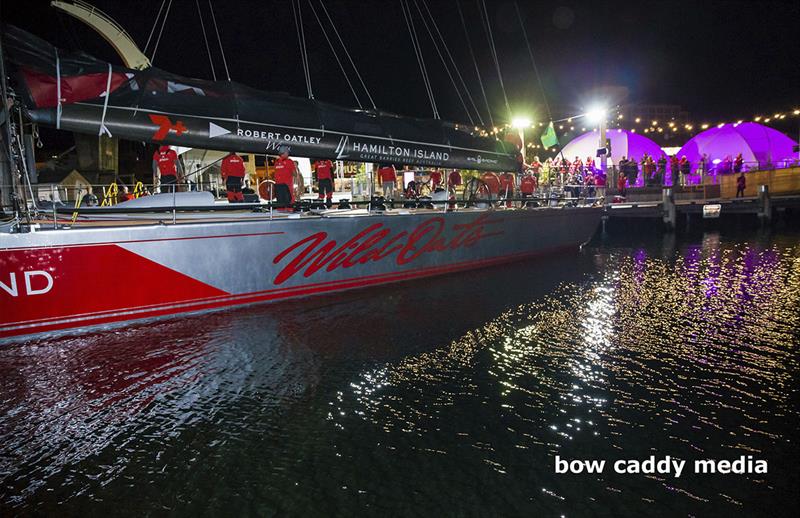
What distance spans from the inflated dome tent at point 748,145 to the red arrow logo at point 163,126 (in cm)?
3010

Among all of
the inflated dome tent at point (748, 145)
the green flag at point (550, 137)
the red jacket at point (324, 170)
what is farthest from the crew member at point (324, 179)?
the inflated dome tent at point (748, 145)

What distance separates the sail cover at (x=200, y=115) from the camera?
6133mm

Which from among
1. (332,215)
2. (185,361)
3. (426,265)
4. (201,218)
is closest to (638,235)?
(426,265)

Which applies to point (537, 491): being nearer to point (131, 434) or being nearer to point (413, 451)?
point (413, 451)

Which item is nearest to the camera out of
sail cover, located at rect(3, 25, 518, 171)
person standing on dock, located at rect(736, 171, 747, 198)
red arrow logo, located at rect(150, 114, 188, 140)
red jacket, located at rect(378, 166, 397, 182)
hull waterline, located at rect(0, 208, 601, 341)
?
sail cover, located at rect(3, 25, 518, 171)

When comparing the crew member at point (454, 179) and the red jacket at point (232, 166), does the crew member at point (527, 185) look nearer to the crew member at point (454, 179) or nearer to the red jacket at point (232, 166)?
the crew member at point (454, 179)

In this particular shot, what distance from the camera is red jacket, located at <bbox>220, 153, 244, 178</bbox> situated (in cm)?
913

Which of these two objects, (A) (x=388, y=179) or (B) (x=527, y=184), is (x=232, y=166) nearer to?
(A) (x=388, y=179)

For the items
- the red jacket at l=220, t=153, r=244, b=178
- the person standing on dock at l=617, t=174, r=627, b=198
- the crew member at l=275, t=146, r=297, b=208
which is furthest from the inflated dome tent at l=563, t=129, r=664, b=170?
the red jacket at l=220, t=153, r=244, b=178

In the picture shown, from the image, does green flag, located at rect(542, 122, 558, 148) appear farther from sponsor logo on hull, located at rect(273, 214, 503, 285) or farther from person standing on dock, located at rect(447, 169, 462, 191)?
sponsor logo on hull, located at rect(273, 214, 503, 285)

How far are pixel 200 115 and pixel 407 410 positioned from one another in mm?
5319

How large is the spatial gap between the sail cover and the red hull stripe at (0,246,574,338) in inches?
87.6

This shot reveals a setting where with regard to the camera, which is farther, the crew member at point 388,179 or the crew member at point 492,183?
the crew member at point 492,183

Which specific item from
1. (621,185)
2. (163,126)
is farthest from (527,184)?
(621,185)
